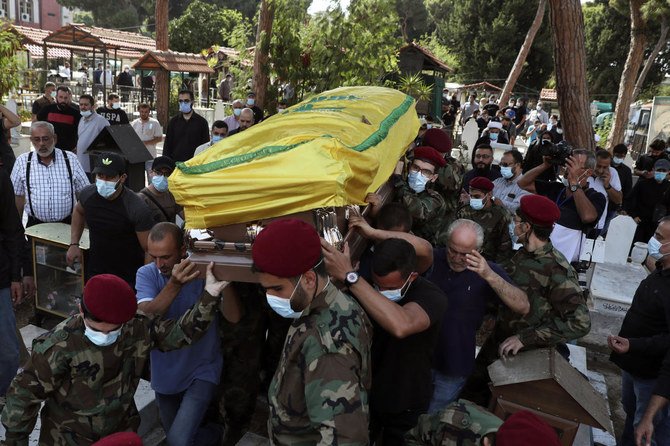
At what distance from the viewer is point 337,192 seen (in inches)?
95.3

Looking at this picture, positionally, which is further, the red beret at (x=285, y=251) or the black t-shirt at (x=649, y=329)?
the black t-shirt at (x=649, y=329)

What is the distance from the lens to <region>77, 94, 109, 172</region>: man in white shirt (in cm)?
621

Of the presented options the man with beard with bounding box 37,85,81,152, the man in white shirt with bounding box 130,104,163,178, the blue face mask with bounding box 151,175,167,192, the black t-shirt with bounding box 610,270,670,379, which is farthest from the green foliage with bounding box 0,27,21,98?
the black t-shirt with bounding box 610,270,670,379

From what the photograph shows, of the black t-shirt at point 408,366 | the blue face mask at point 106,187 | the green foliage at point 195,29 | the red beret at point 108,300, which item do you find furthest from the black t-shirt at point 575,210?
the green foliage at point 195,29

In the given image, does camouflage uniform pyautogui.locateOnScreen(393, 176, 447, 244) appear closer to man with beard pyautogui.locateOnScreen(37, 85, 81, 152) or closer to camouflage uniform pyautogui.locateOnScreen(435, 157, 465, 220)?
camouflage uniform pyautogui.locateOnScreen(435, 157, 465, 220)

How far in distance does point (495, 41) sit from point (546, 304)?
29903 millimetres

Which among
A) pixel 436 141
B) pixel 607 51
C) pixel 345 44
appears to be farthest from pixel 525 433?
pixel 607 51

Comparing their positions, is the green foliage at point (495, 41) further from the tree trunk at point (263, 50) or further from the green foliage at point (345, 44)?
the tree trunk at point (263, 50)

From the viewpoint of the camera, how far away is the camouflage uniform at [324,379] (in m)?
1.78

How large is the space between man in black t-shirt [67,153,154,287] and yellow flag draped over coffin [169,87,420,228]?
98 centimetres

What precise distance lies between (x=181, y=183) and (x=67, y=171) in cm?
230

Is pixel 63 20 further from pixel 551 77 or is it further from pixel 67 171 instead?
pixel 67 171

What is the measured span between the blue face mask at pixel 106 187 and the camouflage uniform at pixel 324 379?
2.15 m

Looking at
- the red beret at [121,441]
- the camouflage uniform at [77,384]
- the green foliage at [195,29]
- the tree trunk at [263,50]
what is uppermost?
the green foliage at [195,29]
